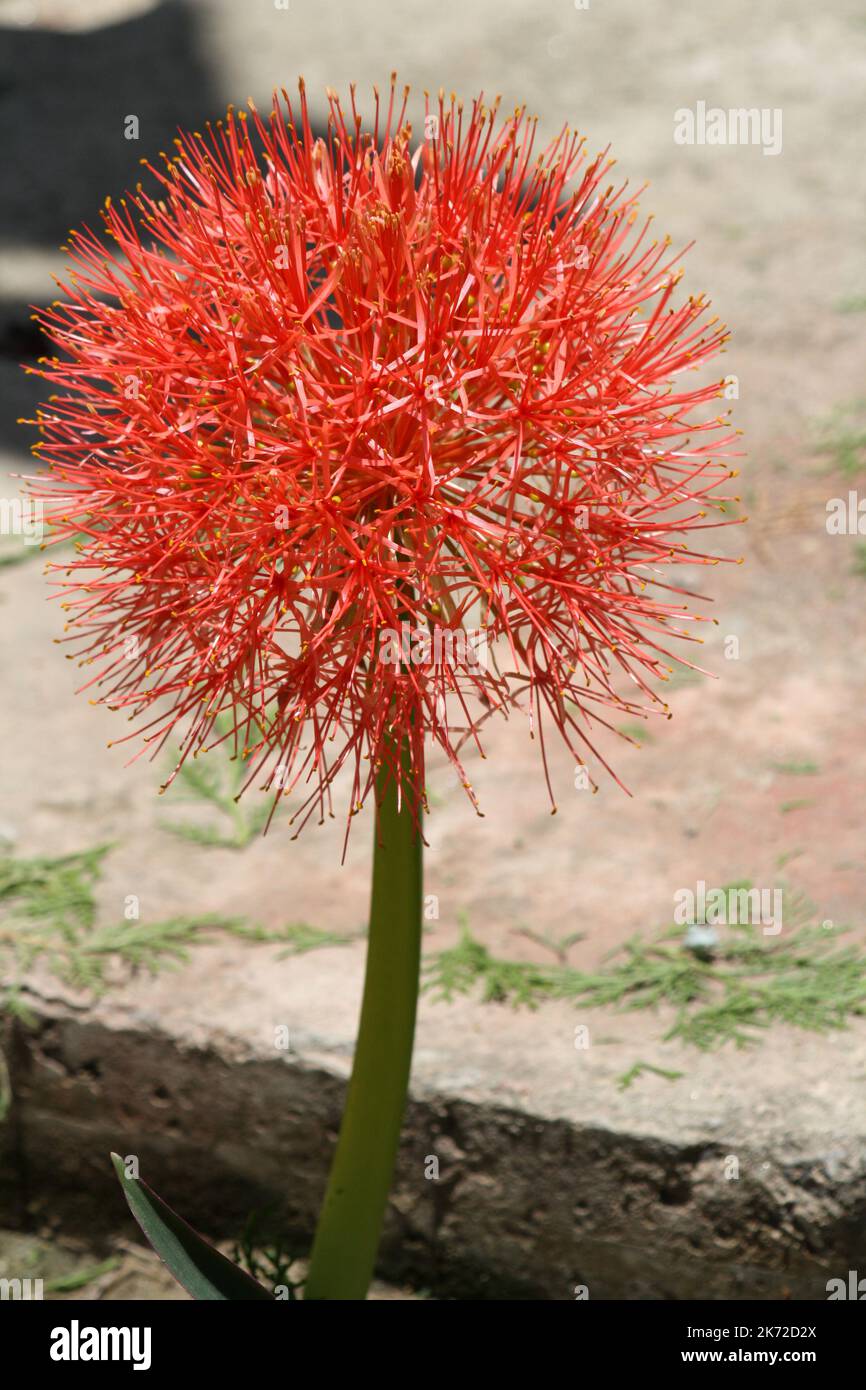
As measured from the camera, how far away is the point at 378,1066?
1.60m

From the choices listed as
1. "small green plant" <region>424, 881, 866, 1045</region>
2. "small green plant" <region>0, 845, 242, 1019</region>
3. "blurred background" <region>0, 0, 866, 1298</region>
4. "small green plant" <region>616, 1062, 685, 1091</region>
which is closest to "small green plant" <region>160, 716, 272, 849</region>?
"blurred background" <region>0, 0, 866, 1298</region>

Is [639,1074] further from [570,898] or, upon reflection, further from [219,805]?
[219,805]

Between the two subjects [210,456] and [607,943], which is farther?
[607,943]

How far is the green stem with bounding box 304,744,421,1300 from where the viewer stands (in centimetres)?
152

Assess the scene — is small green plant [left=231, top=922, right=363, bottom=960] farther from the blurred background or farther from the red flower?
the red flower

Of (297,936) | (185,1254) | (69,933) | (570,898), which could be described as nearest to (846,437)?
(570,898)

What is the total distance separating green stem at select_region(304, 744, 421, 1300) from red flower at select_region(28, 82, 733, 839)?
13cm

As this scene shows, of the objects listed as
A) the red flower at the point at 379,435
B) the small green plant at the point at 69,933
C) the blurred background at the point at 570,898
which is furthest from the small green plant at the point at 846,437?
the red flower at the point at 379,435

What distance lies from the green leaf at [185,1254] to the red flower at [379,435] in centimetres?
47

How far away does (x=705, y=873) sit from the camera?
2641 millimetres

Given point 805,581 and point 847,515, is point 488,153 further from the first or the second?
point 847,515

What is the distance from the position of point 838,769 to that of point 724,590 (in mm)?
750

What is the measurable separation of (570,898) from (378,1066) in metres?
1.10
